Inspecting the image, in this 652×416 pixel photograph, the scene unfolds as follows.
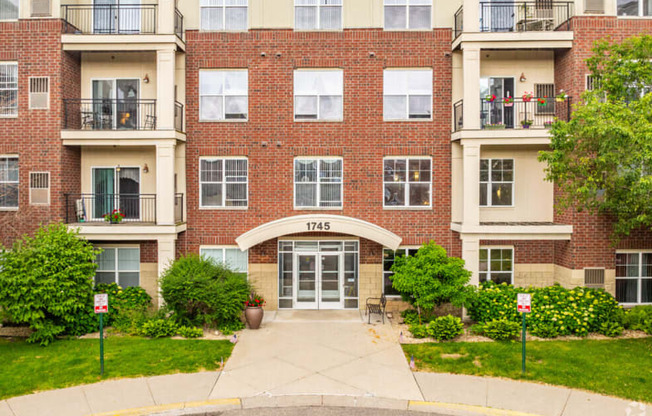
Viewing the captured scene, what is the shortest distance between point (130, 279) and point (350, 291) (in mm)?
7697

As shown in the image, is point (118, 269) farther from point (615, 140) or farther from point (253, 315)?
point (615, 140)

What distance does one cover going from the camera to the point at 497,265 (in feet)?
52.6

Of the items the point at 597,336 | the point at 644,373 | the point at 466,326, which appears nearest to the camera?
the point at 644,373

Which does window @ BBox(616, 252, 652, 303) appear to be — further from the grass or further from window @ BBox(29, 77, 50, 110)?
window @ BBox(29, 77, 50, 110)

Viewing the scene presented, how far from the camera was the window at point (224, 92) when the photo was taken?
52.5ft

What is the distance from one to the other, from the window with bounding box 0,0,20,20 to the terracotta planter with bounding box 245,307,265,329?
484 inches

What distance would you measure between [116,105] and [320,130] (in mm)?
7194

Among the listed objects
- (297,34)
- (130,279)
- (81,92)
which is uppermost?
(297,34)

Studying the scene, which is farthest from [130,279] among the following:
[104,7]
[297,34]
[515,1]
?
[515,1]

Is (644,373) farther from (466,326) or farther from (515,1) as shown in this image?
(515,1)

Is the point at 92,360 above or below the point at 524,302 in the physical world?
below

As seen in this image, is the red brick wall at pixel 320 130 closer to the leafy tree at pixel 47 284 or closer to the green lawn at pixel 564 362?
the leafy tree at pixel 47 284

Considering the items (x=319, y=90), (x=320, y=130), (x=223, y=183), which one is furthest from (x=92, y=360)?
(x=319, y=90)

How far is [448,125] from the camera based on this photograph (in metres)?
15.8
